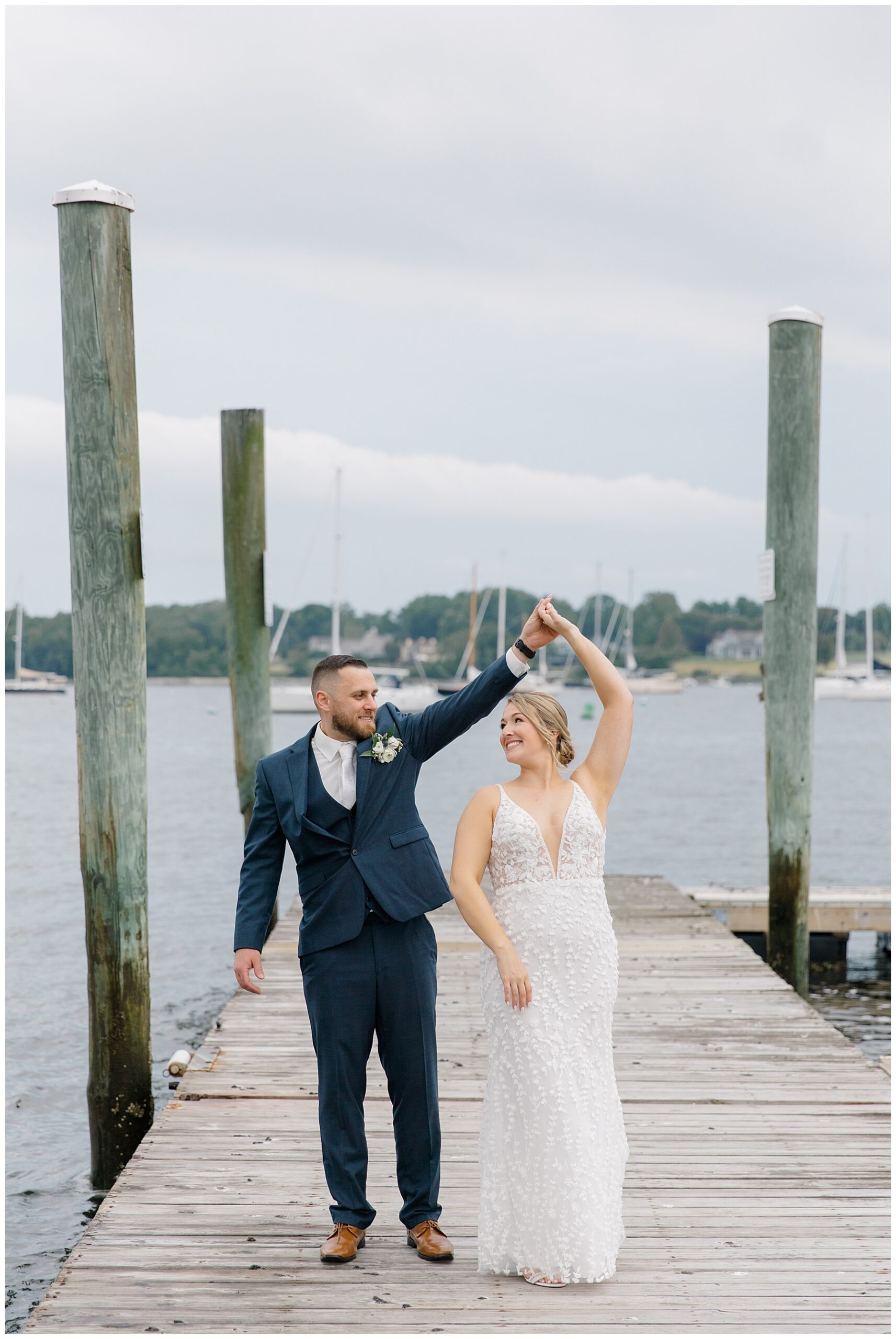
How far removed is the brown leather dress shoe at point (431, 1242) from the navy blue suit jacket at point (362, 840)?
2.97 feet

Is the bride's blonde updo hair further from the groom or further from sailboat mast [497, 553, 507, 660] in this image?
sailboat mast [497, 553, 507, 660]

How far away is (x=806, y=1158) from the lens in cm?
489

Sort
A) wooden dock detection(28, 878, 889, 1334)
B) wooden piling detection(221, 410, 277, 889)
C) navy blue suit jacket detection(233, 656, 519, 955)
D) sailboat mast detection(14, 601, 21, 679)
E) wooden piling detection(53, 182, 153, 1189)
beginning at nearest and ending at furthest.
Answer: wooden dock detection(28, 878, 889, 1334) < navy blue suit jacket detection(233, 656, 519, 955) < wooden piling detection(53, 182, 153, 1189) < wooden piling detection(221, 410, 277, 889) < sailboat mast detection(14, 601, 21, 679)

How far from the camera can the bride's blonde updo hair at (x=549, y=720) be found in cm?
379

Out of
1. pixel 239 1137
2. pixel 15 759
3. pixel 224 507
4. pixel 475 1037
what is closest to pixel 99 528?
pixel 239 1137

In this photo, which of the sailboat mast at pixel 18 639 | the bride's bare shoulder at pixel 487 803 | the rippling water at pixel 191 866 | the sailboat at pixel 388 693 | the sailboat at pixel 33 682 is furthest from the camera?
the sailboat at pixel 33 682

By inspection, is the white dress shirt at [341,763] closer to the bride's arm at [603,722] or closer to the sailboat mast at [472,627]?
the bride's arm at [603,722]

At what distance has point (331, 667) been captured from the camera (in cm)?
395

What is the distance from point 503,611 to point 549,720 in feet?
195

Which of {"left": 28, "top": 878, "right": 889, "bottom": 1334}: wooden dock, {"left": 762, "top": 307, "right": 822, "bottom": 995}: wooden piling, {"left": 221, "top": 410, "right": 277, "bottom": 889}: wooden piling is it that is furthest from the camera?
{"left": 221, "top": 410, "right": 277, "bottom": 889}: wooden piling

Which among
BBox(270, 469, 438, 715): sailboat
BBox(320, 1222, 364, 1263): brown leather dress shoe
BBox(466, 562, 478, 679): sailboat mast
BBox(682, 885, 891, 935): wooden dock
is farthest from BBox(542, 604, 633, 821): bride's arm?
BBox(466, 562, 478, 679): sailboat mast

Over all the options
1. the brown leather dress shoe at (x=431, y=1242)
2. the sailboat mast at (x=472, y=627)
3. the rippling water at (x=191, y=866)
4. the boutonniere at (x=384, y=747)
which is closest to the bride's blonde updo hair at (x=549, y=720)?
the boutonniere at (x=384, y=747)

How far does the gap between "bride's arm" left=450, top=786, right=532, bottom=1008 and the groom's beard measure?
1.32ft

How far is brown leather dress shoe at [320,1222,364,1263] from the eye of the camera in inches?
155
